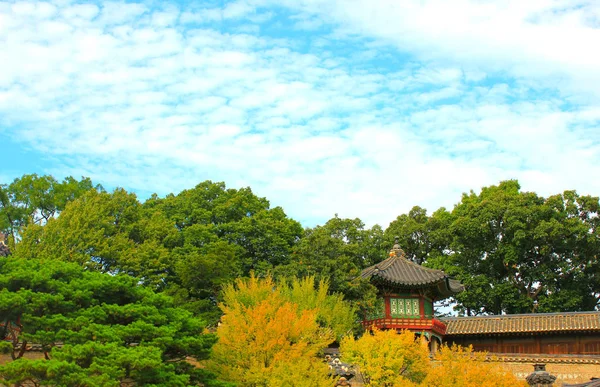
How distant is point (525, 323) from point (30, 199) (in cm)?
3055

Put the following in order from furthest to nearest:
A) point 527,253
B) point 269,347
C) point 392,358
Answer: point 527,253
point 392,358
point 269,347

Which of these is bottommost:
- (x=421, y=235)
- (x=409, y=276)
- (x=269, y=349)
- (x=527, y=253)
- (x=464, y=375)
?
(x=464, y=375)

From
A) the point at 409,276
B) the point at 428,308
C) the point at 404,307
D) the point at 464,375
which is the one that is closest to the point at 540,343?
the point at 428,308

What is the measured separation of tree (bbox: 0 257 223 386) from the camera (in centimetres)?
1625

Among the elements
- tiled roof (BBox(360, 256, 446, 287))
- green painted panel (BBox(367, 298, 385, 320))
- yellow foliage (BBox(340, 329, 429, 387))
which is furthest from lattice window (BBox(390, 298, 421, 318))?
yellow foliage (BBox(340, 329, 429, 387))

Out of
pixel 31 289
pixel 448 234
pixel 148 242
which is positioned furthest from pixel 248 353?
pixel 448 234

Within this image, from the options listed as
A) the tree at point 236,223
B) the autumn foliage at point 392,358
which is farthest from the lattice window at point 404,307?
the autumn foliage at point 392,358

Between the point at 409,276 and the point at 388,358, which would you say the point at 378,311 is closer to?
the point at 409,276

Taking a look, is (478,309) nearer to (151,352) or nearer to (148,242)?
(148,242)

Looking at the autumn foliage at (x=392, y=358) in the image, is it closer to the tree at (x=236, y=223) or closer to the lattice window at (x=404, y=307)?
the lattice window at (x=404, y=307)

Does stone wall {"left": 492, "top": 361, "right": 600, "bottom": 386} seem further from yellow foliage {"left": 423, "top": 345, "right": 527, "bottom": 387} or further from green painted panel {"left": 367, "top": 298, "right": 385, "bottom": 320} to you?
yellow foliage {"left": 423, "top": 345, "right": 527, "bottom": 387}

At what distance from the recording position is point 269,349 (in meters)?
21.1

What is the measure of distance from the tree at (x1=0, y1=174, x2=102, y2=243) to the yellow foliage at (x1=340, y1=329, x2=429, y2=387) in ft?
83.5

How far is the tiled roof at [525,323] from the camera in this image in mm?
28433
